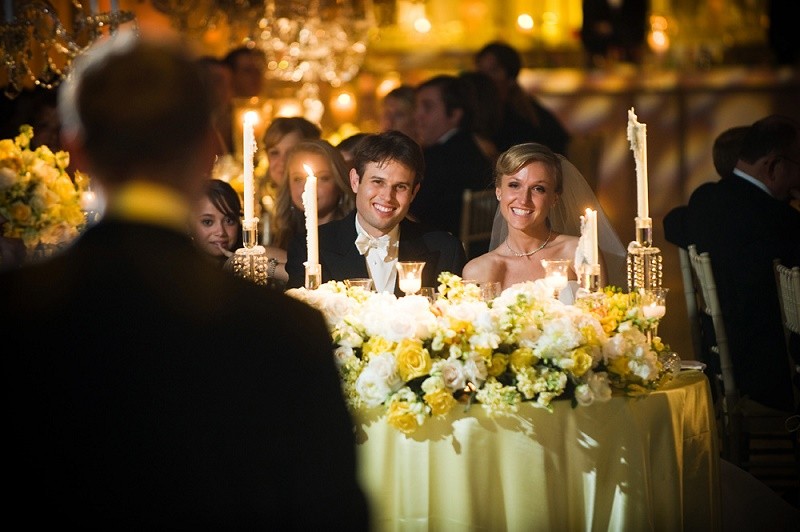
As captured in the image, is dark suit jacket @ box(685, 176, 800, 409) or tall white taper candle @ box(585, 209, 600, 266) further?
dark suit jacket @ box(685, 176, 800, 409)

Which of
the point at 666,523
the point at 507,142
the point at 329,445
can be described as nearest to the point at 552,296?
the point at 666,523

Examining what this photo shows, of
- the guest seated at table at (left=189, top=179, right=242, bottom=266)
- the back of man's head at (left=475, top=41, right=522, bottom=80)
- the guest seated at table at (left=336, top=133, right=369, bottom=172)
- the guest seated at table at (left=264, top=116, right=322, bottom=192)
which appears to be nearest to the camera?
the guest seated at table at (left=189, top=179, right=242, bottom=266)

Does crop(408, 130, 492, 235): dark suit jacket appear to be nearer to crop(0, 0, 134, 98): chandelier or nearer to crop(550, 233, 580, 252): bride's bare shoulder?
crop(0, 0, 134, 98): chandelier

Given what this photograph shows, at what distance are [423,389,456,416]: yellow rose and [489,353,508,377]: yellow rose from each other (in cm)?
14

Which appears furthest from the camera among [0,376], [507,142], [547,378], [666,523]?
[507,142]

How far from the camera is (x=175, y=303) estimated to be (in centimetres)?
162

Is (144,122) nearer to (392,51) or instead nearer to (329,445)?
(329,445)

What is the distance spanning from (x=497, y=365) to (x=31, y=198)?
2.15 meters

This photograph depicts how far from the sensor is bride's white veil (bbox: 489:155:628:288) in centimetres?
470

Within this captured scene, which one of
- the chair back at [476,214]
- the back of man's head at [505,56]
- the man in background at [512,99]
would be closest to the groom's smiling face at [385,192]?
the chair back at [476,214]

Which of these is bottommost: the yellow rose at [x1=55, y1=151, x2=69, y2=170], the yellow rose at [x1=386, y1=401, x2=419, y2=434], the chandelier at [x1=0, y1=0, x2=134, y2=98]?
the yellow rose at [x1=386, y1=401, x2=419, y2=434]

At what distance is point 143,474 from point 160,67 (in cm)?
51

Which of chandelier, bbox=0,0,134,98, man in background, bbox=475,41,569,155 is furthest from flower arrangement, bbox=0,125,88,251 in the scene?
man in background, bbox=475,41,569,155

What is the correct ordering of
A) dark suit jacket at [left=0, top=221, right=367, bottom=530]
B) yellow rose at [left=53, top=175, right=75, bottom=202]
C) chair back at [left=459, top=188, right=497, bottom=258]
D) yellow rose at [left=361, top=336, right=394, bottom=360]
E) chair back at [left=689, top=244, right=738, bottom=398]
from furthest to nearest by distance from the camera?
chair back at [left=459, top=188, right=497, bottom=258]
chair back at [left=689, top=244, right=738, bottom=398]
yellow rose at [left=53, top=175, right=75, bottom=202]
yellow rose at [left=361, top=336, right=394, bottom=360]
dark suit jacket at [left=0, top=221, right=367, bottom=530]
